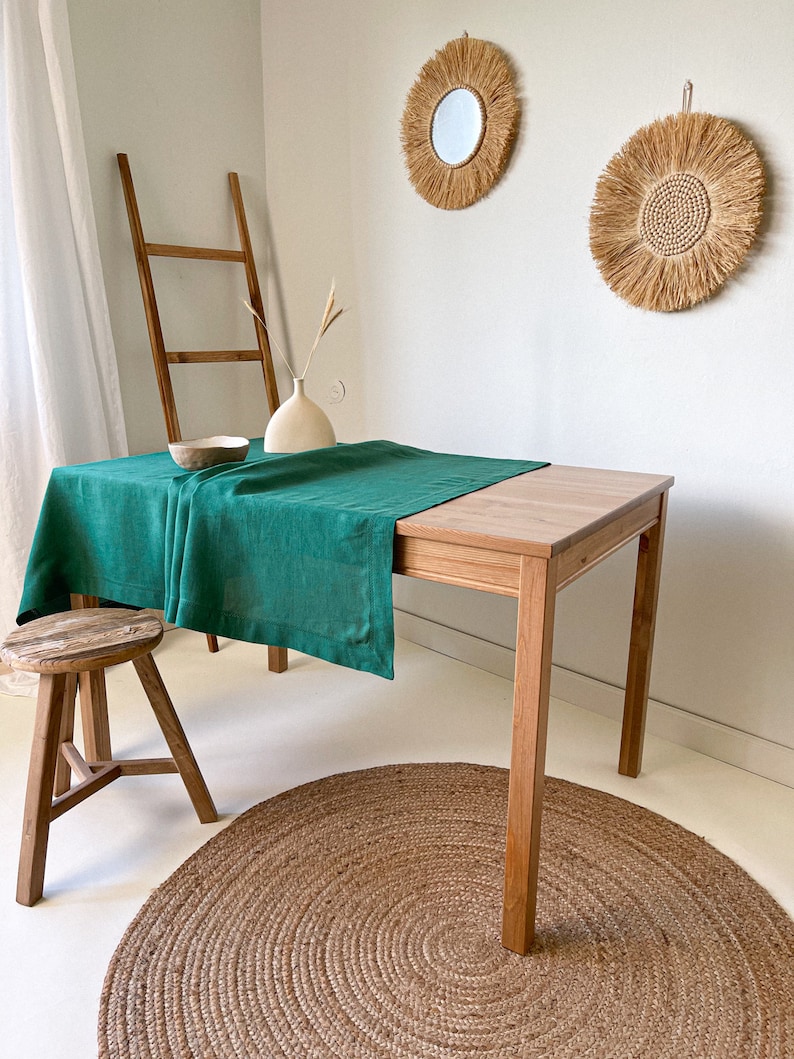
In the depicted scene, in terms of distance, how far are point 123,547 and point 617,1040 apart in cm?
137

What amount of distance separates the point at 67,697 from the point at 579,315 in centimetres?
162

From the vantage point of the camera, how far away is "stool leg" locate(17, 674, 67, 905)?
1549mm

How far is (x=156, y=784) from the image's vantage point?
6.45 feet

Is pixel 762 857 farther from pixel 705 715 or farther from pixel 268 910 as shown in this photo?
pixel 268 910

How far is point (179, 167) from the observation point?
2811mm

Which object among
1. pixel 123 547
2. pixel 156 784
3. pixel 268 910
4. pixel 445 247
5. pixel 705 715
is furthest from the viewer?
pixel 445 247

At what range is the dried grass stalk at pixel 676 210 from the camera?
70.5 inches

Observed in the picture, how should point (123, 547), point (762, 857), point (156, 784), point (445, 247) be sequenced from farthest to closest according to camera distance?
1. point (445, 247)
2. point (156, 784)
3. point (123, 547)
4. point (762, 857)

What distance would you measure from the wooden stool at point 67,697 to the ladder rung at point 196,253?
145cm

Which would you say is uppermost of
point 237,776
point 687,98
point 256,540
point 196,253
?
point 687,98

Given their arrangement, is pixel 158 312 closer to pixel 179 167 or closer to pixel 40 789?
pixel 179 167

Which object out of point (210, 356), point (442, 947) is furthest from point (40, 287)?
point (442, 947)

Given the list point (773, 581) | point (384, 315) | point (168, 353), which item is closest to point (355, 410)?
point (384, 315)

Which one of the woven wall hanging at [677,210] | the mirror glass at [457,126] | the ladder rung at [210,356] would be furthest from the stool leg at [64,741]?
the mirror glass at [457,126]
